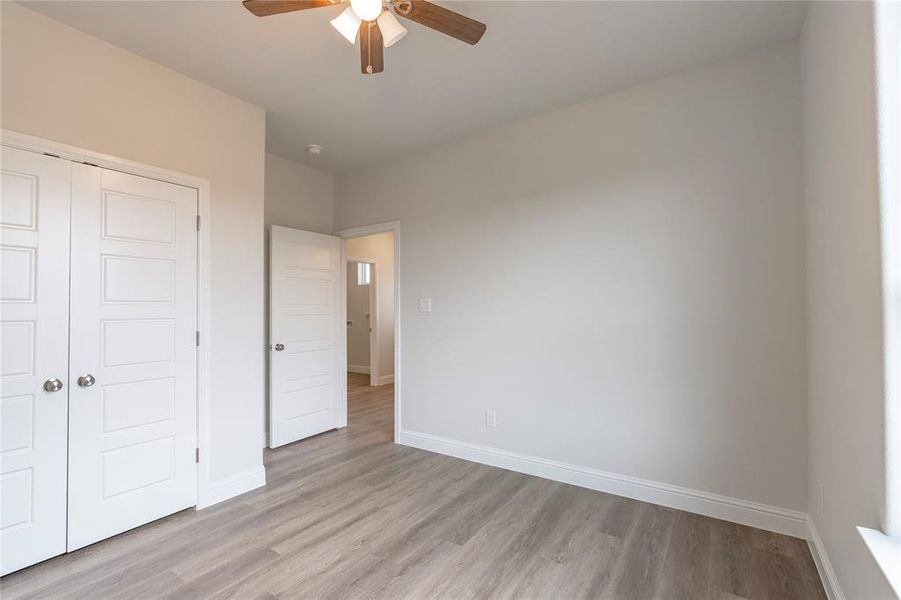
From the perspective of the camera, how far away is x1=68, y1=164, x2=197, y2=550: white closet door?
2158mm

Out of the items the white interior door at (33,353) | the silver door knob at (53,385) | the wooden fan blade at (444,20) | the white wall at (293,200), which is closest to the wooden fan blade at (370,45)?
the wooden fan blade at (444,20)

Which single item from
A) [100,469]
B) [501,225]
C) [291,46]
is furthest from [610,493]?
[291,46]

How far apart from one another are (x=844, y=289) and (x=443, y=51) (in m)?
2.31

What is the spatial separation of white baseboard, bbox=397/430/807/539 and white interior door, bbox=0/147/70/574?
2.54 m

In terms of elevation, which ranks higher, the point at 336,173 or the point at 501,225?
the point at 336,173

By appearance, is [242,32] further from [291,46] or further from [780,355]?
[780,355]

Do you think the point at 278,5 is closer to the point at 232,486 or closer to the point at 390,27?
the point at 390,27

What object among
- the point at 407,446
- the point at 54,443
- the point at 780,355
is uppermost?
the point at 780,355

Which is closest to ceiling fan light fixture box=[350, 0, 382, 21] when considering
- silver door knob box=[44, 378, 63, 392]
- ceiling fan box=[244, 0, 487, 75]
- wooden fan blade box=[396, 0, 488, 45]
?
ceiling fan box=[244, 0, 487, 75]

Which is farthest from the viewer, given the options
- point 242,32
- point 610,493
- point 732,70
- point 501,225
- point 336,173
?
point 336,173

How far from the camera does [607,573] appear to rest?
195 cm

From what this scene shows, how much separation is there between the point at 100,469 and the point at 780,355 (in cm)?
395

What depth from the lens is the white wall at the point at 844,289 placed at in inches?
50.6

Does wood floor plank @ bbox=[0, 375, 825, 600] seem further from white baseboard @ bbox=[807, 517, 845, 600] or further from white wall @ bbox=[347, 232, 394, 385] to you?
white wall @ bbox=[347, 232, 394, 385]
